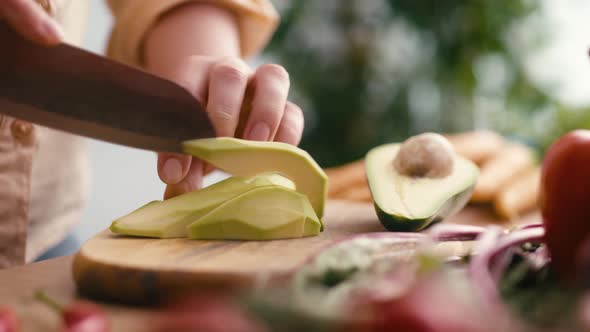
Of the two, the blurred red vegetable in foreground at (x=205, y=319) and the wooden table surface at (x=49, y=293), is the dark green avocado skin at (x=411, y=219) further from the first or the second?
the blurred red vegetable in foreground at (x=205, y=319)

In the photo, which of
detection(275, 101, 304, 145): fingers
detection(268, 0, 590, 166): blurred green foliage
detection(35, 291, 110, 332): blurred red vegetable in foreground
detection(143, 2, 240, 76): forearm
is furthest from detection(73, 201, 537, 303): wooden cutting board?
detection(268, 0, 590, 166): blurred green foliage

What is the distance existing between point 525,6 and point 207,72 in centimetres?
280

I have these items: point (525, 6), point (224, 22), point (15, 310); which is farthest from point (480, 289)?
point (525, 6)

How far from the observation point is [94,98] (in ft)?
2.95

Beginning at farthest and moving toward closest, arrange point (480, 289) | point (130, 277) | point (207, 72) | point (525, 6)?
point (525, 6) < point (207, 72) < point (130, 277) < point (480, 289)

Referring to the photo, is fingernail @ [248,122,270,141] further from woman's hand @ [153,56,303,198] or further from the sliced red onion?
the sliced red onion

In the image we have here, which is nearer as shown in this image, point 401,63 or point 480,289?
point 480,289

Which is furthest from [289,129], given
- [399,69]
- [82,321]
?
[399,69]

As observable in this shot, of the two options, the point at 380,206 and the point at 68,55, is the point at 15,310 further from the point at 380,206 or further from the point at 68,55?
the point at 380,206

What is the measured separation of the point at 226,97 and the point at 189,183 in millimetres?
149

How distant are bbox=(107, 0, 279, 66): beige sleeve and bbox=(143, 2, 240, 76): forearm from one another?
0.02 meters

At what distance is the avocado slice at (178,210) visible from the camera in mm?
903

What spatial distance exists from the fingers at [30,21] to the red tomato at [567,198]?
60 cm

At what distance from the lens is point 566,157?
0.73m
